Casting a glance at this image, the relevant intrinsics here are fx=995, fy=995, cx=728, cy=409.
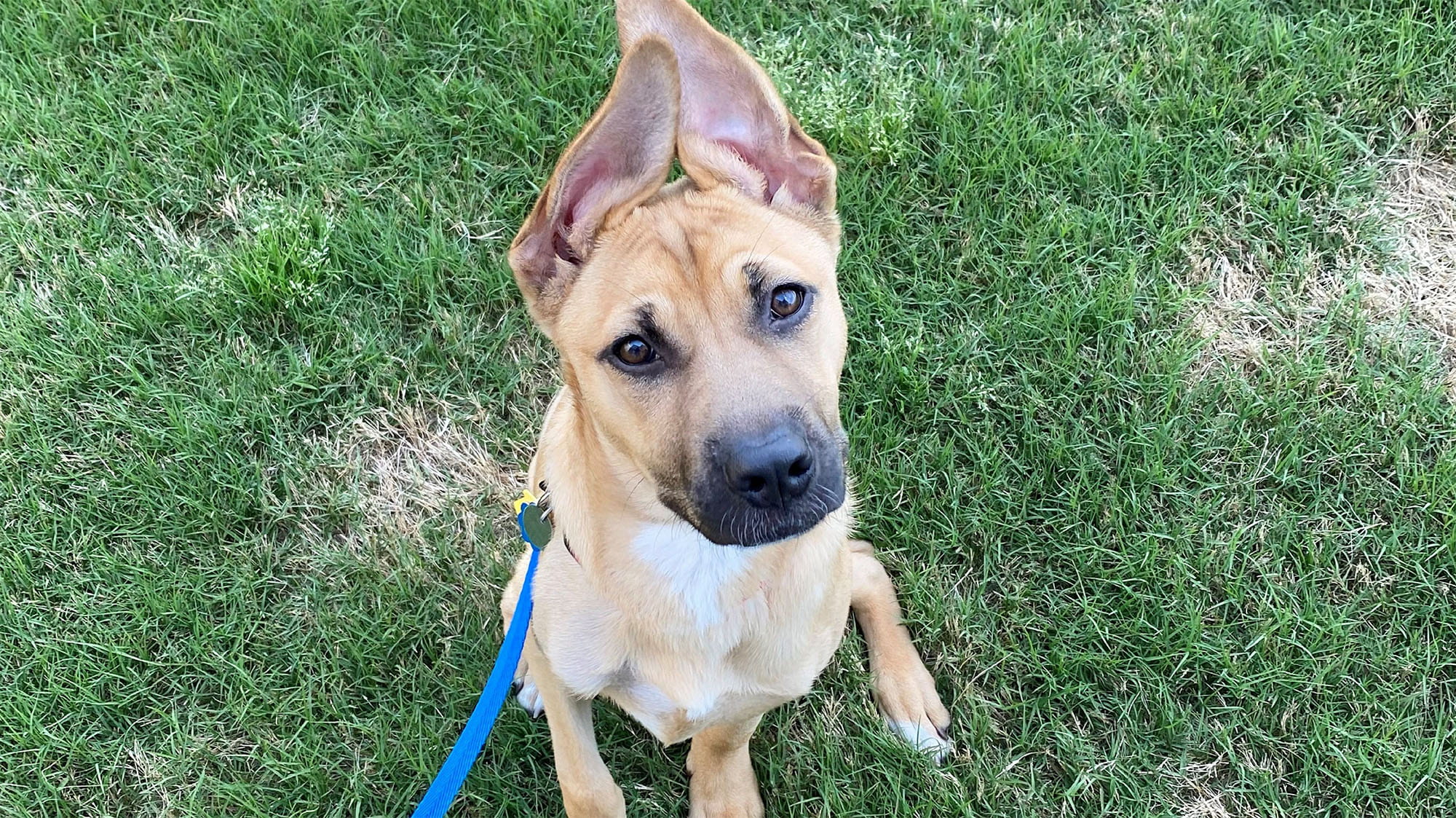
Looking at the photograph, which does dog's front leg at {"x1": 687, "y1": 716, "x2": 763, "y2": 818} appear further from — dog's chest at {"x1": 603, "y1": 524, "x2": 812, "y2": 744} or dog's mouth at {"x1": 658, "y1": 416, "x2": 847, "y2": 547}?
dog's mouth at {"x1": 658, "y1": 416, "x2": 847, "y2": 547}

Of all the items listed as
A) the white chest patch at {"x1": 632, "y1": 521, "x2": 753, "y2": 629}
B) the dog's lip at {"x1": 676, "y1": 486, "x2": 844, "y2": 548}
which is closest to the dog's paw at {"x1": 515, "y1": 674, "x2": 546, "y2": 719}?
the white chest patch at {"x1": 632, "y1": 521, "x2": 753, "y2": 629}

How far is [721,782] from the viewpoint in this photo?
346 cm

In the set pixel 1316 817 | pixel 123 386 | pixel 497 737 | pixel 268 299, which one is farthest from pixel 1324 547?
pixel 123 386

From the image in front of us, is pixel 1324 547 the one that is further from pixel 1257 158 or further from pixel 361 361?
pixel 361 361

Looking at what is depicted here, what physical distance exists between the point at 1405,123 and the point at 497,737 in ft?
15.8

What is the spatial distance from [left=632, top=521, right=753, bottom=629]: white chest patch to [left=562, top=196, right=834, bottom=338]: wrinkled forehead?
625 mm

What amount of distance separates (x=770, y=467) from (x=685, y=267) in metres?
0.59

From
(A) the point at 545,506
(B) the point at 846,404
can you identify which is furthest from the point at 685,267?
(B) the point at 846,404

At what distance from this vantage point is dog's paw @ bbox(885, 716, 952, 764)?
3674 mm

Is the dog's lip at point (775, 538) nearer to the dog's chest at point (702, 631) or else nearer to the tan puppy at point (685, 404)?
the tan puppy at point (685, 404)

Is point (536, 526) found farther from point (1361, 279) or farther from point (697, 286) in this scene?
point (1361, 279)

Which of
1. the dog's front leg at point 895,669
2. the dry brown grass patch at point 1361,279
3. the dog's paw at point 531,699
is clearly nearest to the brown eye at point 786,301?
the dog's front leg at point 895,669

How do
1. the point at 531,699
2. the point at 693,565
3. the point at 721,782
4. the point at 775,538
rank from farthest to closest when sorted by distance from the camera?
1. the point at 531,699
2. the point at 721,782
3. the point at 693,565
4. the point at 775,538

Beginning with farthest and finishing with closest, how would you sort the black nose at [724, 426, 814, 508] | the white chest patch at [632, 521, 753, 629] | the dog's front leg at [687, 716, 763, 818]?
the dog's front leg at [687, 716, 763, 818] → the white chest patch at [632, 521, 753, 629] → the black nose at [724, 426, 814, 508]
